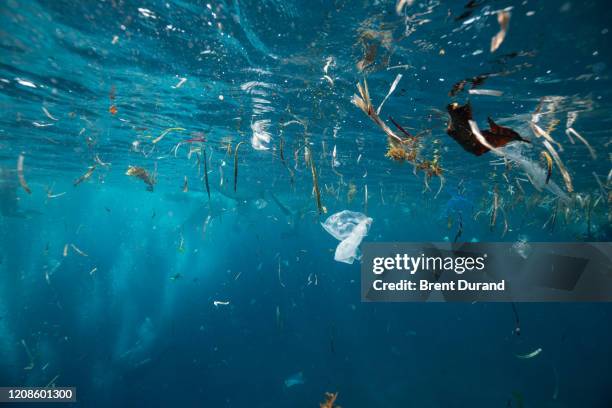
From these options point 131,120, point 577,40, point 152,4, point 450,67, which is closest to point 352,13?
point 450,67

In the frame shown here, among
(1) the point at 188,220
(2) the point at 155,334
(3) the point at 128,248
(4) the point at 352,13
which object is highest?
(4) the point at 352,13

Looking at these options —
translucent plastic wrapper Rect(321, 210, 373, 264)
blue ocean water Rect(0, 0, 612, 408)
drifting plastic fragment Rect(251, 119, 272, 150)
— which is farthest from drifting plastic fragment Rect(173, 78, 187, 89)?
translucent plastic wrapper Rect(321, 210, 373, 264)

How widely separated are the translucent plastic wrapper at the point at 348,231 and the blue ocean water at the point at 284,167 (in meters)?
1.59

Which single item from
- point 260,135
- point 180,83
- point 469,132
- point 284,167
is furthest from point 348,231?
point 284,167

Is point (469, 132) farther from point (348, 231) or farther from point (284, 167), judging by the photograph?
point (284, 167)

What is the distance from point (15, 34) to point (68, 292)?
33041 mm

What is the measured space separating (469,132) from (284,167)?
2213 centimetres

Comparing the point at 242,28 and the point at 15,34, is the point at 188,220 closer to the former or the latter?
the point at 15,34

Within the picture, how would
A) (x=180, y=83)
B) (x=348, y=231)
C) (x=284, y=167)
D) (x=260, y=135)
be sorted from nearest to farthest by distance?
(x=348, y=231)
(x=180, y=83)
(x=260, y=135)
(x=284, y=167)

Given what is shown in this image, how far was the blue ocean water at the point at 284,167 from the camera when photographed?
24.0ft

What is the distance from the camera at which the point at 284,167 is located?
2458 cm

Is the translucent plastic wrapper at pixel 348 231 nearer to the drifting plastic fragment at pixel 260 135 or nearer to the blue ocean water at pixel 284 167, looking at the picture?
the blue ocean water at pixel 284 167

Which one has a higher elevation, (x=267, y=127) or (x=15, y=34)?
(x=15, y=34)

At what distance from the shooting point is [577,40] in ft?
23.8
